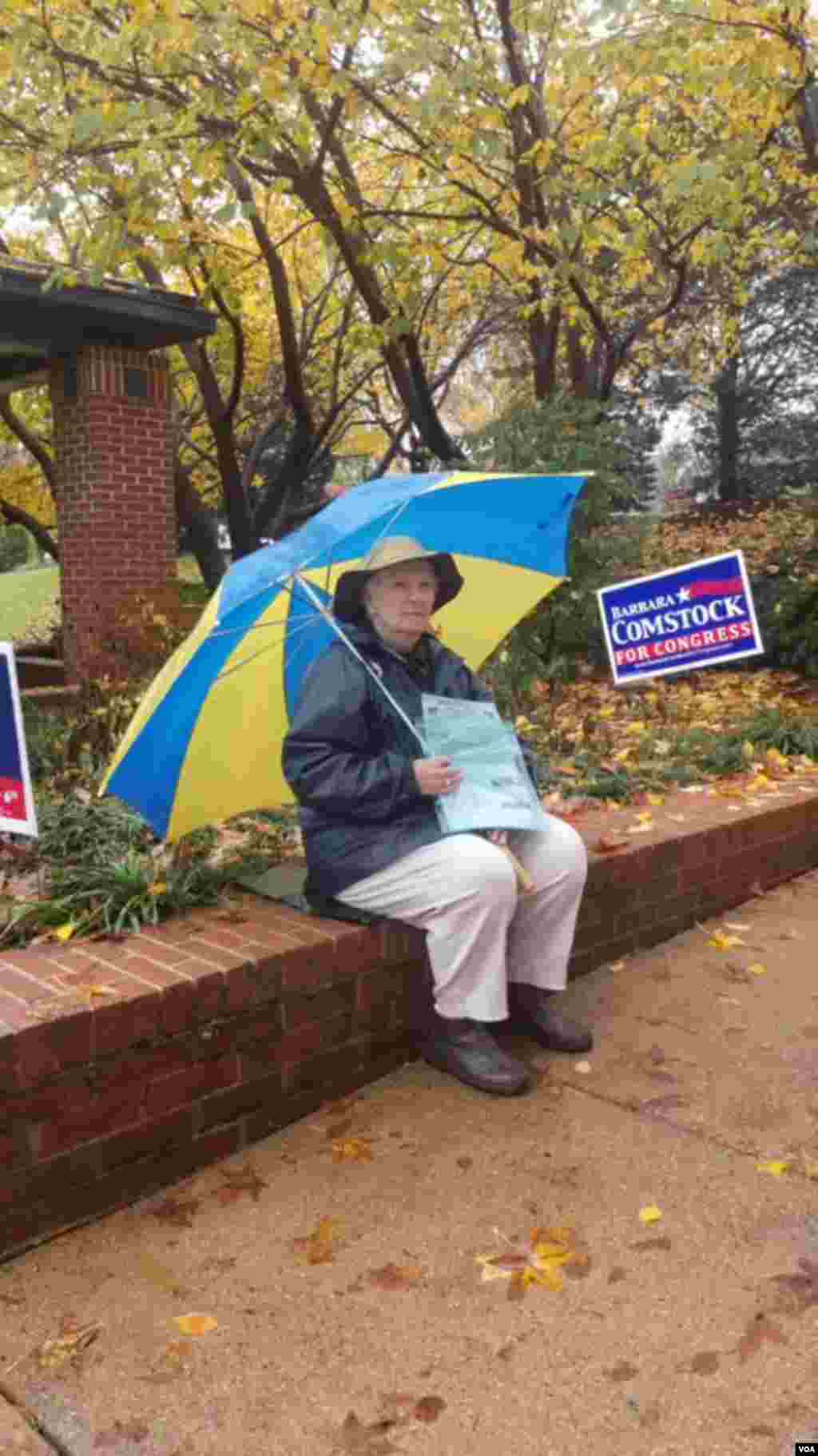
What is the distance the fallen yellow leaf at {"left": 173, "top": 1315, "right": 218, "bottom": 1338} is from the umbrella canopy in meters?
1.12

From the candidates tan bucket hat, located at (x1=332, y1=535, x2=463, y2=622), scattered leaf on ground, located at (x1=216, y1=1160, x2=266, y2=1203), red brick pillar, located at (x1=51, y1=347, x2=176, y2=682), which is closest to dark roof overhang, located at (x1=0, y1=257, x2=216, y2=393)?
red brick pillar, located at (x1=51, y1=347, x2=176, y2=682)

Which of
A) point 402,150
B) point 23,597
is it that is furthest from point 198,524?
point 23,597

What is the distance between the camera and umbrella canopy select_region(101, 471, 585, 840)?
9.31 ft

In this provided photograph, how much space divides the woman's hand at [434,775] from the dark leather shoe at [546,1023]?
69cm

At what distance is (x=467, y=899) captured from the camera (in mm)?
2799

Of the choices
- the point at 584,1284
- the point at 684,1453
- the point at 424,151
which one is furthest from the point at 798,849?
the point at 424,151

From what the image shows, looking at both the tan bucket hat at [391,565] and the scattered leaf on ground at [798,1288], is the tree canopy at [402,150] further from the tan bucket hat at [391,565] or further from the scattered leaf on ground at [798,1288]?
the scattered leaf on ground at [798,1288]

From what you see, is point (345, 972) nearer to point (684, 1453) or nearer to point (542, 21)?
point (684, 1453)

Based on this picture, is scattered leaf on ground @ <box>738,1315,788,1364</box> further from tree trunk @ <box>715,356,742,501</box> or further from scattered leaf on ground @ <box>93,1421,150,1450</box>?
tree trunk @ <box>715,356,742,501</box>

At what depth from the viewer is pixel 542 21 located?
8.04 meters

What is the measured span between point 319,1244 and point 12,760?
4.75 feet

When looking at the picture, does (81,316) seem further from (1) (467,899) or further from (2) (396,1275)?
(2) (396,1275)

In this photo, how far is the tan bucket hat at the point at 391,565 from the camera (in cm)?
300

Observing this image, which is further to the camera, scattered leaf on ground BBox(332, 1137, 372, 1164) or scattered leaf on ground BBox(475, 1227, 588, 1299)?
scattered leaf on ground BBox(332, 1137, 372, 1164)
